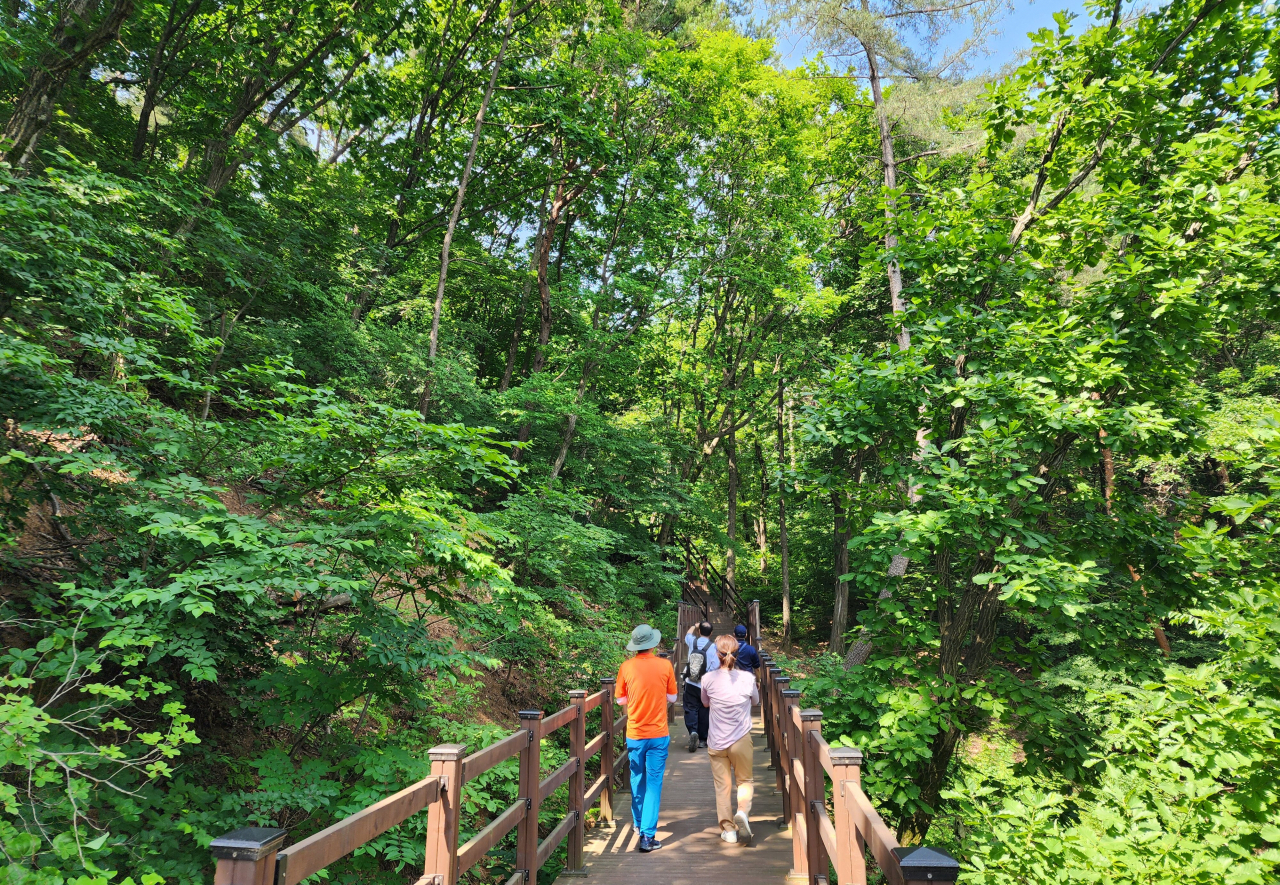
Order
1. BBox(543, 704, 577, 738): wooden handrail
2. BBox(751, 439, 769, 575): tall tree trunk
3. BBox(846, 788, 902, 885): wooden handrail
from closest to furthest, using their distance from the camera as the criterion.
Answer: BBox(846, 788, 902, 885): wooden handrail < BBox(543, 704, 577, 738): wooden handrail < BBox(751, 439, 769, 575): tall tree trunk

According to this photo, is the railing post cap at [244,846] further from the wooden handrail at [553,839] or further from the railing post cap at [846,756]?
the wooden handrail at [553,839]

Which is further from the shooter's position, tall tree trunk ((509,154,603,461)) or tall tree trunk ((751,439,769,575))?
tall tree trunk ((751,439,769,575))

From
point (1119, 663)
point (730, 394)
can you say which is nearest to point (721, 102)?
point (730, 394)

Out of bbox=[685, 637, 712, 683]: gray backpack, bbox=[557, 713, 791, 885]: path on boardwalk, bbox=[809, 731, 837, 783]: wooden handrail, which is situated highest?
bbox=[809, 731, 837, 783]: wooden handrail

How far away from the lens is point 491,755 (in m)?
3.45

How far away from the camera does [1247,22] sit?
536 cm

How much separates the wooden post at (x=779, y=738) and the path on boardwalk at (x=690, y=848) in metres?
0.17

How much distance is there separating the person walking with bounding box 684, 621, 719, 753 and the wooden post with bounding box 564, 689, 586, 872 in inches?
123

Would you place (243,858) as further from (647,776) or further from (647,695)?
(647,776)

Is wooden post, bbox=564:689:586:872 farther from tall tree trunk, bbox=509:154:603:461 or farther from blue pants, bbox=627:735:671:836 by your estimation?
tall tree trunk, bbox=509:154:603:461

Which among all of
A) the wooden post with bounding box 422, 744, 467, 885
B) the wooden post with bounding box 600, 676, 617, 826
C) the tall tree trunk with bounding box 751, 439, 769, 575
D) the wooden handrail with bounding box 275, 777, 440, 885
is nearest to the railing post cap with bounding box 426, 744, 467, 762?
the wooden post with bounding box 422, 744, 467, 885

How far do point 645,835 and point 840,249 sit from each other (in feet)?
54.5

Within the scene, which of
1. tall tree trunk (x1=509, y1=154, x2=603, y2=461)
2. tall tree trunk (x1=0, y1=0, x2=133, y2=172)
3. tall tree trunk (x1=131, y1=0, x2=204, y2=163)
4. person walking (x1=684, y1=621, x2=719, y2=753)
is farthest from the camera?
tall tree trunk (x1=509, y1=154, x2=603, y2=461)

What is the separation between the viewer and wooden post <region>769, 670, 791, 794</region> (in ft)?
19.9
